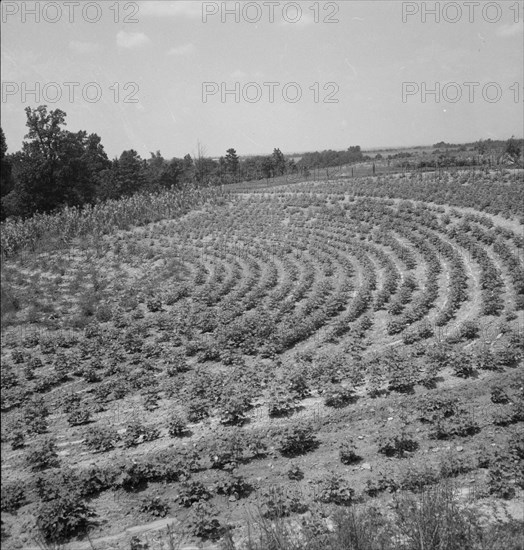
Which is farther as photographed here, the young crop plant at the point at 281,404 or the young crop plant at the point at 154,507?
the young crop plant at the point at 281,404

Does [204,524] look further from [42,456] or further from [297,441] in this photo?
[42,456]

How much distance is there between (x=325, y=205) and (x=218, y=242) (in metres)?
13.9

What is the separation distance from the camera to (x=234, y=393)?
33.3ft

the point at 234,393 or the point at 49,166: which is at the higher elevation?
the point at 49,166

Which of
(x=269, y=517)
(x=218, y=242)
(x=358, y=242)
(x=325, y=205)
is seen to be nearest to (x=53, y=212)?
(x=269, y=517)

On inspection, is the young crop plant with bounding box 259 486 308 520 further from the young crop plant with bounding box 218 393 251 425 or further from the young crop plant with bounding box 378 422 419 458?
the young crop plant with bounding box 218 393 251 425

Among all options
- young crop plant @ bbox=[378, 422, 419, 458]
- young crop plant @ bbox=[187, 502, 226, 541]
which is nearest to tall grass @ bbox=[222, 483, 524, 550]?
young crop plant @ bbox=[187, 502, 226, 541]

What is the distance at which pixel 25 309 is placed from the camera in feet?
23.6

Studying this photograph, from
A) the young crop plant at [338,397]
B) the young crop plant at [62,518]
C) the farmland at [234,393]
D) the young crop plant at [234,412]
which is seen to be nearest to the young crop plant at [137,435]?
the farmland at [234,393]

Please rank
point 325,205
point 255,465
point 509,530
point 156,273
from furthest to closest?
point 325,205 → point 156,273 → point 255,465 → point 509,530

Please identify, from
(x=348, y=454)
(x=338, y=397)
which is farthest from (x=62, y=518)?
(x=338, y=397)

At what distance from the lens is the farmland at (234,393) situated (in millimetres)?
6820

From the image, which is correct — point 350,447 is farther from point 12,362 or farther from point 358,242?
point 358,242

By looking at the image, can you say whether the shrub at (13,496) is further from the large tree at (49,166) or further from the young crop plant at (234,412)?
the large tree at (49,166)
